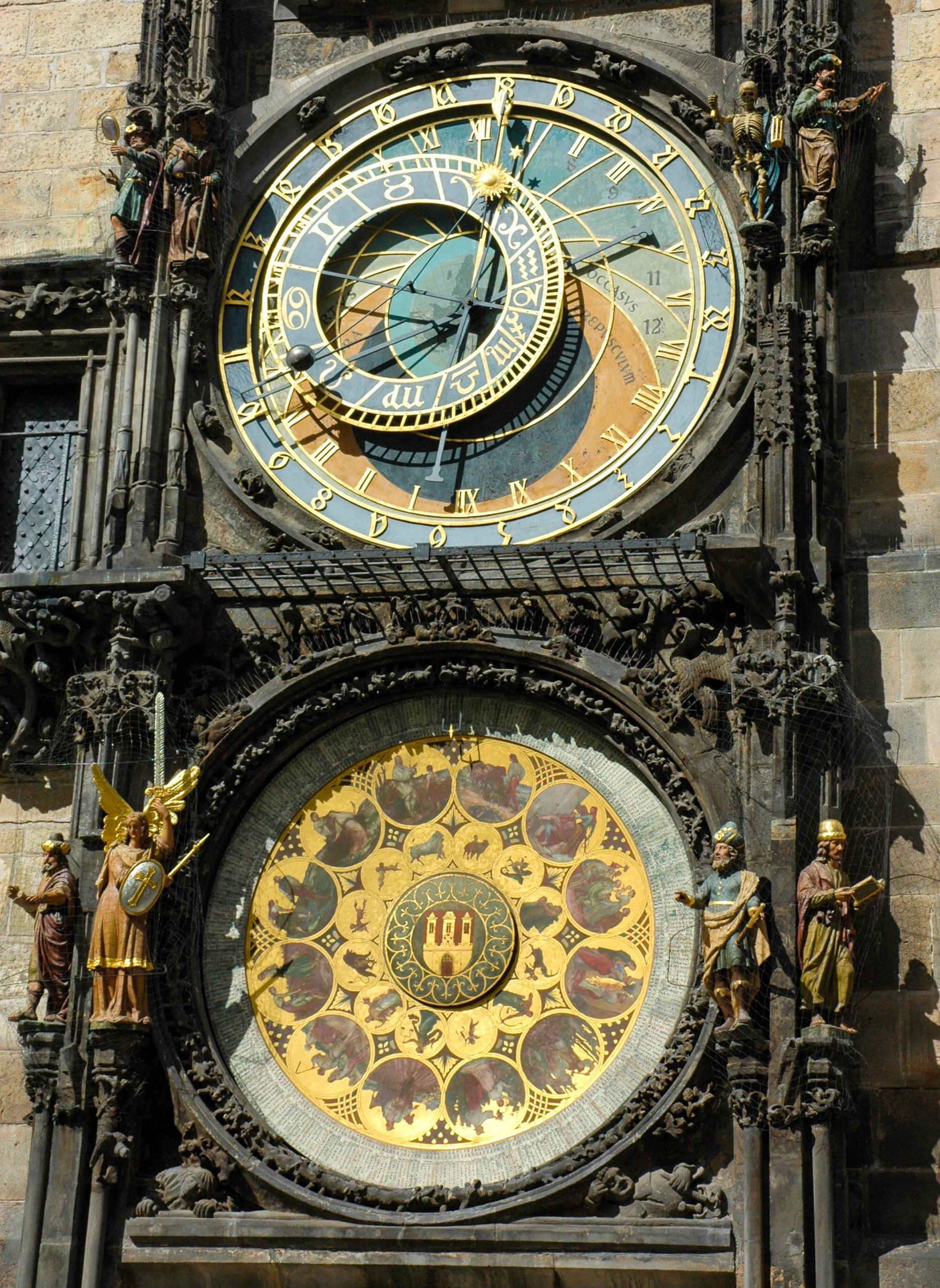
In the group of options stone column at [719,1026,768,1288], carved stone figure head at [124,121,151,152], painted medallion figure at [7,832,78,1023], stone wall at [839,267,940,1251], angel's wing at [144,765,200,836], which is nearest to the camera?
stone column at [719,1026,768,1288]

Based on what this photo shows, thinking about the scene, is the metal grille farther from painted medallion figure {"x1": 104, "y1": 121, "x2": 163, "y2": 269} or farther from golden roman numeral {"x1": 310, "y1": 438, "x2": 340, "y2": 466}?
golden roman numeral {"x1": 310, "y1": 438, "x2": 340, "y2": 466}

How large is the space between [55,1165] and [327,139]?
592cm

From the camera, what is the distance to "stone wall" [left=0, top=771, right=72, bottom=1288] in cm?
1305

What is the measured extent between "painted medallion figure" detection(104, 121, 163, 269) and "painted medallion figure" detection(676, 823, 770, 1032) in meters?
4.81

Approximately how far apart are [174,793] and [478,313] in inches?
125

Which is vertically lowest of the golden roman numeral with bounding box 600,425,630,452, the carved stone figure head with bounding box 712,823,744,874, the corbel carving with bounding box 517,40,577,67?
the carved stone figure head with bounding box 712,823,744,874

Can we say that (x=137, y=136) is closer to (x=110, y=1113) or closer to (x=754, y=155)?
(x=754, y=155)

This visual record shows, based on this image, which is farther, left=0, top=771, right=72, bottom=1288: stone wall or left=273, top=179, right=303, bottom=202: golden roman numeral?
left=273, top=179, right=303, bottom=202: golden roman numeral

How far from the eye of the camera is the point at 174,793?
13008 mm

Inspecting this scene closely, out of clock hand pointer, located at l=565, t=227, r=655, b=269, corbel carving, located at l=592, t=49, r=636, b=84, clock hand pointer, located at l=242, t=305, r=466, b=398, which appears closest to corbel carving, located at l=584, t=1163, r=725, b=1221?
clock hand pointer, located at l=242, t=305, r=466, b=398

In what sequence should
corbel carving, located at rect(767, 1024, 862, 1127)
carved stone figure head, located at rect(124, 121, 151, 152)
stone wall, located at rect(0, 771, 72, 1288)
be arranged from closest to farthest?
corbel carving, located at rect(767, 1024, 862, 1127)
stone wall, located at rect(0, 771, 72, 1288)
carved stone figure head, located at rect(124, 121, 151, 152)

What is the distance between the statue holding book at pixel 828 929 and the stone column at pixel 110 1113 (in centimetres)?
323

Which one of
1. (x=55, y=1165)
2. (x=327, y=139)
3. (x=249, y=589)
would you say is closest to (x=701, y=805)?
(x=249, y=589)

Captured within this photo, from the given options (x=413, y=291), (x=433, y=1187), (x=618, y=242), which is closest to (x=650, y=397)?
(x=618, y=242)
